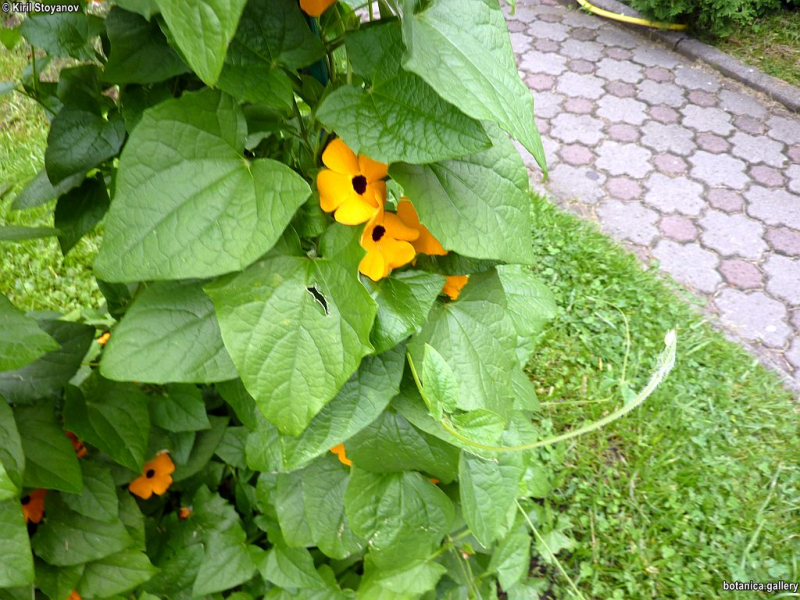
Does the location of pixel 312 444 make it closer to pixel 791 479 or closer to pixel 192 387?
pixel 192 387

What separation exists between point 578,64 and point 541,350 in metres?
2.64

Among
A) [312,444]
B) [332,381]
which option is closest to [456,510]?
[312,444]

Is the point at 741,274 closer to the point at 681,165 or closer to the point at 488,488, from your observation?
the point at 681,165

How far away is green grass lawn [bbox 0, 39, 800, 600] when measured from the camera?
70.8 inches

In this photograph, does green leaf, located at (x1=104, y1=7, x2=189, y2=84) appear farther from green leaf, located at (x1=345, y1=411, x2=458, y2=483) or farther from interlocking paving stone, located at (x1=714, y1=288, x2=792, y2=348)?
interlocking paving stone, located at (x1=714, y1=288, x2=792, y2=348)

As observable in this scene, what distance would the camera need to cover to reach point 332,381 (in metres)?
0.67

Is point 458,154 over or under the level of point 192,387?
over

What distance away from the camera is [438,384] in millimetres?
729

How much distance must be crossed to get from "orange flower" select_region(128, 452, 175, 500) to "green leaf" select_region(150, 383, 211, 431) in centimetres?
15

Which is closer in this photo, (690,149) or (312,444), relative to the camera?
(312,444)

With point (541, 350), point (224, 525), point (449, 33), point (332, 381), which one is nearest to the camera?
point (449, 33)

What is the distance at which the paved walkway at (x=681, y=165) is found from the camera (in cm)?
267

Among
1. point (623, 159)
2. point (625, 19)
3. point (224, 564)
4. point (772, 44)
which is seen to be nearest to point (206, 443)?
point (224, 564)

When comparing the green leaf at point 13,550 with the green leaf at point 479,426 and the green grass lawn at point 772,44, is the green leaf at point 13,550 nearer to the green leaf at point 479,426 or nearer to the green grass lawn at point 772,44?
the green leaf at point 479,426
